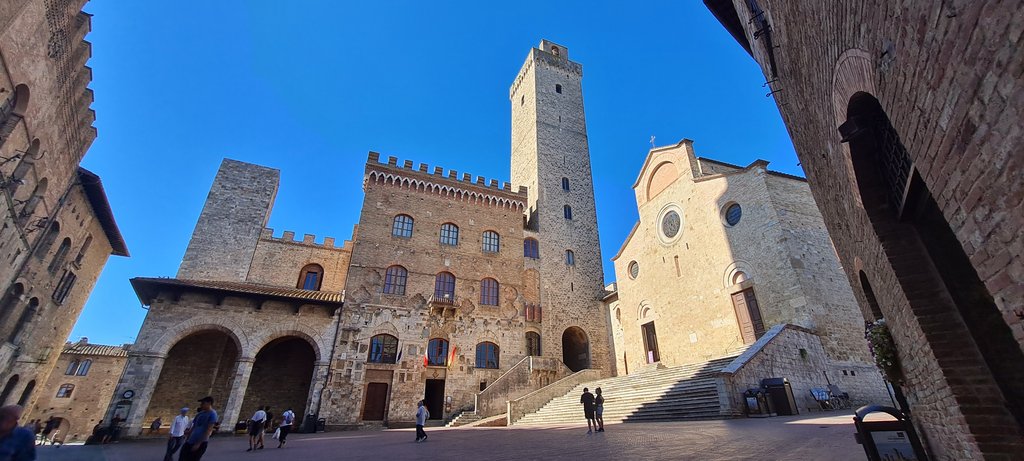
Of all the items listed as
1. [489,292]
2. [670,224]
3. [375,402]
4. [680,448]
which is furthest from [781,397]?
[375,402]

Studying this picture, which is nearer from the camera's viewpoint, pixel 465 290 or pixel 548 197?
pixel 465 290

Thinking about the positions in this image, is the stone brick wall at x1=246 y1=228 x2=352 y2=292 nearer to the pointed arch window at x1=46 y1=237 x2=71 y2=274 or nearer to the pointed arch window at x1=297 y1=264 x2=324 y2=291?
the pointed arch window at x1=297 y1=264 x2=324 y2=291

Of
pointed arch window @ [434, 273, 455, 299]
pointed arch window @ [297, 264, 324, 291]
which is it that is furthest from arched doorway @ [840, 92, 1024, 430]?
pointed arch window @ [297, 264, 324, 291]

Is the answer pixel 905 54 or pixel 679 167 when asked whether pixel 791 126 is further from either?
pixel 679 167

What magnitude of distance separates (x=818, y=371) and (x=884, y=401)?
2.40m

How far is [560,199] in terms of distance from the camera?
26469mm

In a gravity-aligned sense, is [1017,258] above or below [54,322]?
below

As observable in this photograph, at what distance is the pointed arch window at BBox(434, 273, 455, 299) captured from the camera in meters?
20.5

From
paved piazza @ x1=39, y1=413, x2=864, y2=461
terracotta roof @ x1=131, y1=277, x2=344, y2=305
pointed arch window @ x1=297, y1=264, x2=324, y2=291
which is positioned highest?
pointed arch window @ x1=297, y1=264, x2=324, y2=291

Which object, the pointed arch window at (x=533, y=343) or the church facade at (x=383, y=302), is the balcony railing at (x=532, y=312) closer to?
the church facade at (x=383, y=302)

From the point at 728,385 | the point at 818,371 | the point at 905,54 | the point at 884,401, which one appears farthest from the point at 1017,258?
the point at 884,401

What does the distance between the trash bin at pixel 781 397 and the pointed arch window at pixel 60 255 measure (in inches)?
953

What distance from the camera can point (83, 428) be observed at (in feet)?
84.2

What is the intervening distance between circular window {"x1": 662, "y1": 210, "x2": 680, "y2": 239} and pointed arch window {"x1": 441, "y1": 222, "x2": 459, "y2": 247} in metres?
11.0
